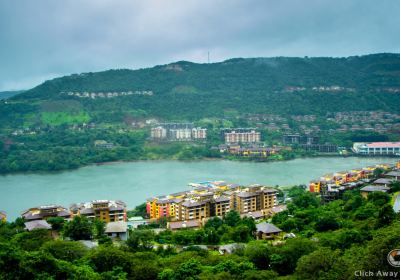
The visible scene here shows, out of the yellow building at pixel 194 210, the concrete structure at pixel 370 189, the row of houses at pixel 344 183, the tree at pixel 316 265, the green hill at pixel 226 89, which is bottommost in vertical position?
the yellow building at pixel 194 210

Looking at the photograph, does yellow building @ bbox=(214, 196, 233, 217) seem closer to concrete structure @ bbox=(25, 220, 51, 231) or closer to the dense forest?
the dense forest

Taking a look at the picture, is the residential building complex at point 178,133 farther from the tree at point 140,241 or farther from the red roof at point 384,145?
the tree at point 140,241

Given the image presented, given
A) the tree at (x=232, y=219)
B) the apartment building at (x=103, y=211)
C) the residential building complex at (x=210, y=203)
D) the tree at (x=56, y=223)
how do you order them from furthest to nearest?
the residential building complex at (x=210, y=203) < the apartment building at (x=103, y=211) < the tree at (x=232, y=219) < the tree at (x=56, y=223)

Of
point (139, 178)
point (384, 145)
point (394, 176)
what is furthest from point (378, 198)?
point (384, 145)

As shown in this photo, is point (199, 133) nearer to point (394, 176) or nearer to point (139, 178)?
point (139, 178)

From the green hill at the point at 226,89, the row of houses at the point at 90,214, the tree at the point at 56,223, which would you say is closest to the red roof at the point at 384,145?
the green hill at the point at 226,89

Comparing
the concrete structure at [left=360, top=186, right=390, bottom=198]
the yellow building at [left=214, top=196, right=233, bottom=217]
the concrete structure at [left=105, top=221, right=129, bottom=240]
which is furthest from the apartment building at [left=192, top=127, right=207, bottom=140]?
the concrete structure at [left=105, top=221, right=129, bottom=240]

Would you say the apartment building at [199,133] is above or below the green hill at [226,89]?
below
